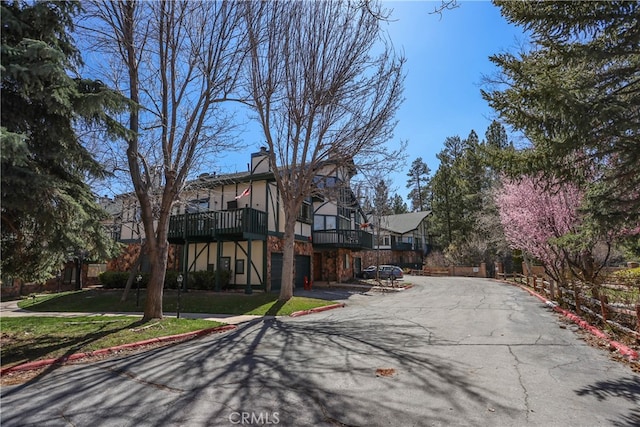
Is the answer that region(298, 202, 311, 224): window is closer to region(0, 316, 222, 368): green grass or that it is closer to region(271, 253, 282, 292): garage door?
region(271, 253, 282, 292): garage door

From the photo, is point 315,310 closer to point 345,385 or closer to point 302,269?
point 345,385

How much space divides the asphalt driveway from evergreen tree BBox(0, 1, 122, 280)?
234 centimetres

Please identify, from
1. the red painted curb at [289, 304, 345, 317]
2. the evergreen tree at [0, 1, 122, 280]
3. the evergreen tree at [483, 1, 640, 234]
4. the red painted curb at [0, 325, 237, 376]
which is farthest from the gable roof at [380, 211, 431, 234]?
the evergreen tree at [0, 1, 122, 280]

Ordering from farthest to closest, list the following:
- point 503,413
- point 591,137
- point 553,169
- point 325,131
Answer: point 325,131
point 553,169
point 591,137
point 503,413

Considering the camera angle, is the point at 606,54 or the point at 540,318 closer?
the point at 606,54

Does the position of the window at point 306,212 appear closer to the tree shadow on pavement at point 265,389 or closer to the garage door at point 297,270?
the garage door at point 297,270

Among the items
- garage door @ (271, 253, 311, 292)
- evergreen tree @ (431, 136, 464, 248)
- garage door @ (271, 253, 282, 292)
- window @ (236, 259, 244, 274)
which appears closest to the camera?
window @ (236, 259, 244, 274)

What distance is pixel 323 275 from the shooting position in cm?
2861

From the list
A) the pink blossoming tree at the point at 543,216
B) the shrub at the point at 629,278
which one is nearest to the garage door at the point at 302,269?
the pink blossoming tree at the point at 543,216

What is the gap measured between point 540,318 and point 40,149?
1386 cm

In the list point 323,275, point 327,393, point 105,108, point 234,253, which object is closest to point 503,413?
point 327,393

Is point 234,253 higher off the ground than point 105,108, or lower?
lower

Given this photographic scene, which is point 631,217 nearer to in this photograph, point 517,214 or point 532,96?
point 532,96

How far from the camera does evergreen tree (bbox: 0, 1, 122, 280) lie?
5.49m
